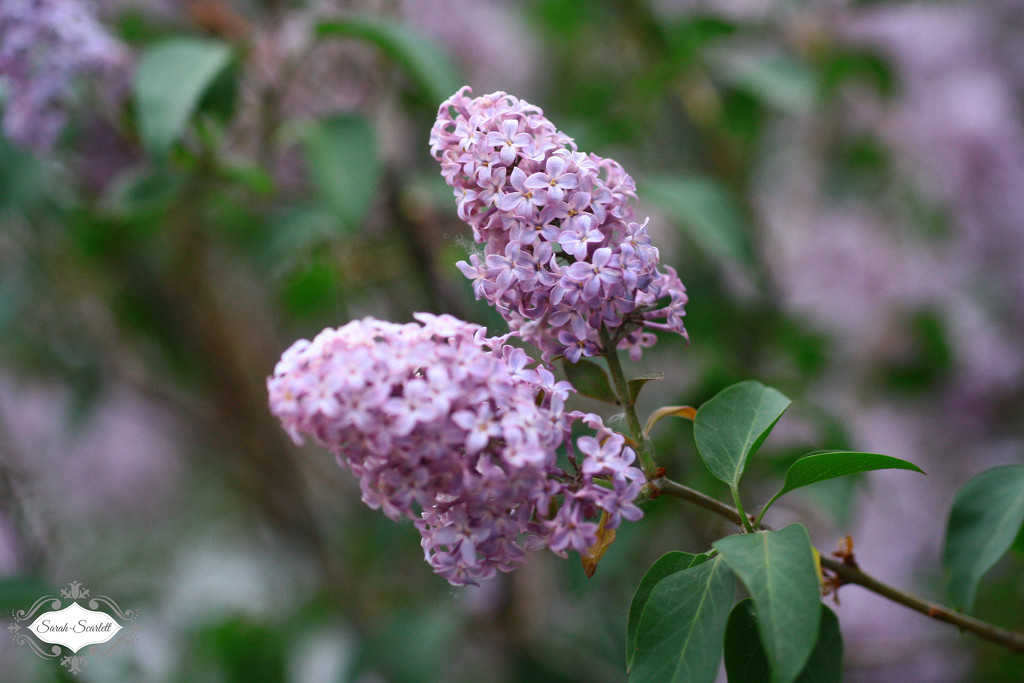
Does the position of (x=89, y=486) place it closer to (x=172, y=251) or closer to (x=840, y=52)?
(x=172, y=251)

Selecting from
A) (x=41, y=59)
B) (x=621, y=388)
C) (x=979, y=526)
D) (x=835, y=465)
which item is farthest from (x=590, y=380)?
(x=41, y=59)

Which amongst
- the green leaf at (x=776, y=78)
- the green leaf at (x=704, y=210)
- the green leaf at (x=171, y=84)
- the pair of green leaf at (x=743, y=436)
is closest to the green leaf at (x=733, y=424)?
the pair of green leaf at (x=743, y=436)

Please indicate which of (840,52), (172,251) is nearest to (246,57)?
(172,251)

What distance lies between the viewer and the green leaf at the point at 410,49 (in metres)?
0.76

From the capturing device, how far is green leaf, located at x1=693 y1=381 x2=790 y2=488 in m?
0.43

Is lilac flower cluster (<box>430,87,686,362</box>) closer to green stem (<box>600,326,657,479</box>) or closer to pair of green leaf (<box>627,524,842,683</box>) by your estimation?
green stem (<box>600,326,657,479</box>)

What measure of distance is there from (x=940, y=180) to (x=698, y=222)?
0.81 metres

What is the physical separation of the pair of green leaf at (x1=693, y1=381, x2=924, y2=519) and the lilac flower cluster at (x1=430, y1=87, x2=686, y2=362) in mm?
79

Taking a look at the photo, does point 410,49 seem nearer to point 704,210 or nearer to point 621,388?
point 704,210

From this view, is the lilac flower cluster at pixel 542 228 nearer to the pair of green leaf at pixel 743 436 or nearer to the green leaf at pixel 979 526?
the pair of green leaf at pixel 743 436

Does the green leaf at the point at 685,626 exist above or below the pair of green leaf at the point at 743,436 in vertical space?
below

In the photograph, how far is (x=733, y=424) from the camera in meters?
0.44

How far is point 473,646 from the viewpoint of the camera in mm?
1240

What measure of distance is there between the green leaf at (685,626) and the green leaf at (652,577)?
23mm
